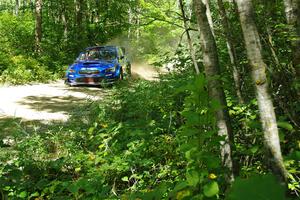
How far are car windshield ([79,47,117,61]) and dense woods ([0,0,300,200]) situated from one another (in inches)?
256

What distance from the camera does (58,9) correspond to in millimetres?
27781

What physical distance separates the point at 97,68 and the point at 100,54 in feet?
4.14

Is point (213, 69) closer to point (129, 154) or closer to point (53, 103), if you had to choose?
point (129, 154)

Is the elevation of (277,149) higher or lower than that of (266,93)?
lower

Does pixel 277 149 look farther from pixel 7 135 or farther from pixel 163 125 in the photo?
pixel 7 135

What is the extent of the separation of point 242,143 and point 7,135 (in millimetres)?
4741

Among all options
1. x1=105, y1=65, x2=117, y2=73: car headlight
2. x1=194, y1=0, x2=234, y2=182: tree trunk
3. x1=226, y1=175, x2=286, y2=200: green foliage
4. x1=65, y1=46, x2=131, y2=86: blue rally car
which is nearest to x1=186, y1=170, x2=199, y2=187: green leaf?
x1=194, y1=0, x2=234, y2=182: tree trunk

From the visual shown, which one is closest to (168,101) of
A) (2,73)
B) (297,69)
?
(297,69)

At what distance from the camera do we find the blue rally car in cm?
1400

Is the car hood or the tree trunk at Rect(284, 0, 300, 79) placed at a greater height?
the tree trunk at Rect(284, 0, 300, 79)

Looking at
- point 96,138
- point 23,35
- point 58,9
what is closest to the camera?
point 96,138

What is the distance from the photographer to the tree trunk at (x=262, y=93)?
8.25 feet

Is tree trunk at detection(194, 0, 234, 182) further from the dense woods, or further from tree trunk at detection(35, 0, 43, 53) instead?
tree trunk at detection(35, 0, 43, 53)

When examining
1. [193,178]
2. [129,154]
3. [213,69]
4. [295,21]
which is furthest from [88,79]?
[193,178]
